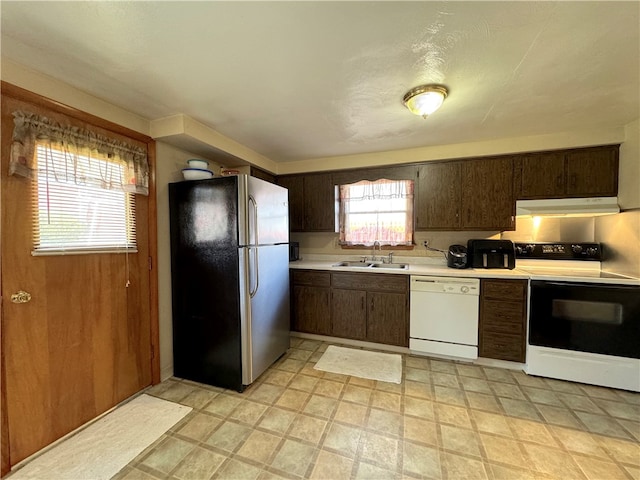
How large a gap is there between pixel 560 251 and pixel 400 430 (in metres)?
2.66

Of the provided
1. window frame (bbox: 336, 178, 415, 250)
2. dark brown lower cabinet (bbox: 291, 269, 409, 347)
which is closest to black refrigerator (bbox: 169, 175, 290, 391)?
dark brown lower cabinet (bbox: 291, 269, 409, 347)

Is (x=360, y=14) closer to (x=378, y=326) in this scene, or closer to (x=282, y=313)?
(x=282, y=313)

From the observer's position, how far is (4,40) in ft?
4.17

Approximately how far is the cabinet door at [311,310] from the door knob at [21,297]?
226 centimetres

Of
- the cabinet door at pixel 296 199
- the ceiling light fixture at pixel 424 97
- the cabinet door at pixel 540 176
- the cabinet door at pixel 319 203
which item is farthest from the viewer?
the cabinet door at pixel 296 199

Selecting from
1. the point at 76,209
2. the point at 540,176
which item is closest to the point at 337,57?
the point at 76,209

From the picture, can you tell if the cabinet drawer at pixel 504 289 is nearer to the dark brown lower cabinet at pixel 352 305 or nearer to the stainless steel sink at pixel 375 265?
the dark brown lower cabinet at pixel 352 305

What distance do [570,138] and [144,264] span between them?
14.0 feet

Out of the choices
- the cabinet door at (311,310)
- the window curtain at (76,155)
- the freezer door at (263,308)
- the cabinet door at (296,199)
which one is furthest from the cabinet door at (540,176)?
the window curtain at (76,155)

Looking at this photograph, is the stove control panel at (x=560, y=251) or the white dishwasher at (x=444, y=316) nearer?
the white dishwasher at (x=444, y=316)

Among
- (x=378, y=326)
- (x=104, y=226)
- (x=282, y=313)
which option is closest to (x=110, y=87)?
(x=104, y=226)

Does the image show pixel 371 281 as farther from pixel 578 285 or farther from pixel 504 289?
pixel 578 285

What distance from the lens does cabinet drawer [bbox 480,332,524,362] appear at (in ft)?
7.87

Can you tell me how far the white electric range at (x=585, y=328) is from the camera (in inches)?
81.7
